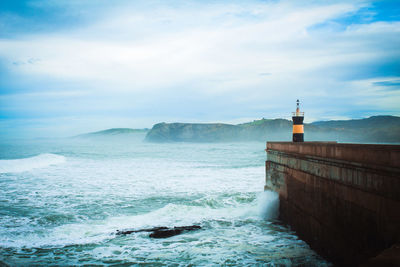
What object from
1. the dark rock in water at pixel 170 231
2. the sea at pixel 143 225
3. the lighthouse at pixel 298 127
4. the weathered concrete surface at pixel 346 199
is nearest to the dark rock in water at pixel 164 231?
the dark rock in water at pixel 170 231

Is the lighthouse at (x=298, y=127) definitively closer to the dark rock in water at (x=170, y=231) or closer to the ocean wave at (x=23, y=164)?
the dark rock in water at (x=170, y=231)

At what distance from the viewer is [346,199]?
5801 millimetres

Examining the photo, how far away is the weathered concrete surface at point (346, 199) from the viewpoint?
473 cm

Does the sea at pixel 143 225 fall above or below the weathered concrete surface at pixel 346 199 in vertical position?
below

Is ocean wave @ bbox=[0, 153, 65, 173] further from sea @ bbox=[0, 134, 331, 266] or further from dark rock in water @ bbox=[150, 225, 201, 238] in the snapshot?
dark rock in water @ bbox=[150, 225, 201, 238]

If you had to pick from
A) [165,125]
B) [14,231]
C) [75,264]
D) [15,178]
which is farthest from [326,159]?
[165,125]

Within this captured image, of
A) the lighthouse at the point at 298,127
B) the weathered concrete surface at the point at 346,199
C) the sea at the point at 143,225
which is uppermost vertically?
the lighthouse at the point at 298,127

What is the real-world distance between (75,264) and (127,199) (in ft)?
23.2

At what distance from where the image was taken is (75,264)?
6688 millimetres

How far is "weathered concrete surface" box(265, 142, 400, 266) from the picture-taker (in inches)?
186

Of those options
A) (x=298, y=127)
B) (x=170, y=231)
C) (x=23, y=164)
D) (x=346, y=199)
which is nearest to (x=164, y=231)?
(x=170, y=231)

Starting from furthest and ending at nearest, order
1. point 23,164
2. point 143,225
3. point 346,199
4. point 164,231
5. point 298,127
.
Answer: point 23,164 → point 298,127 → point 143,225 → point 164,231 → point 346,199

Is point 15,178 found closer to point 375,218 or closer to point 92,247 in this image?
point 92,247

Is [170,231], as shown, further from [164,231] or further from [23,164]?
[23,164]
